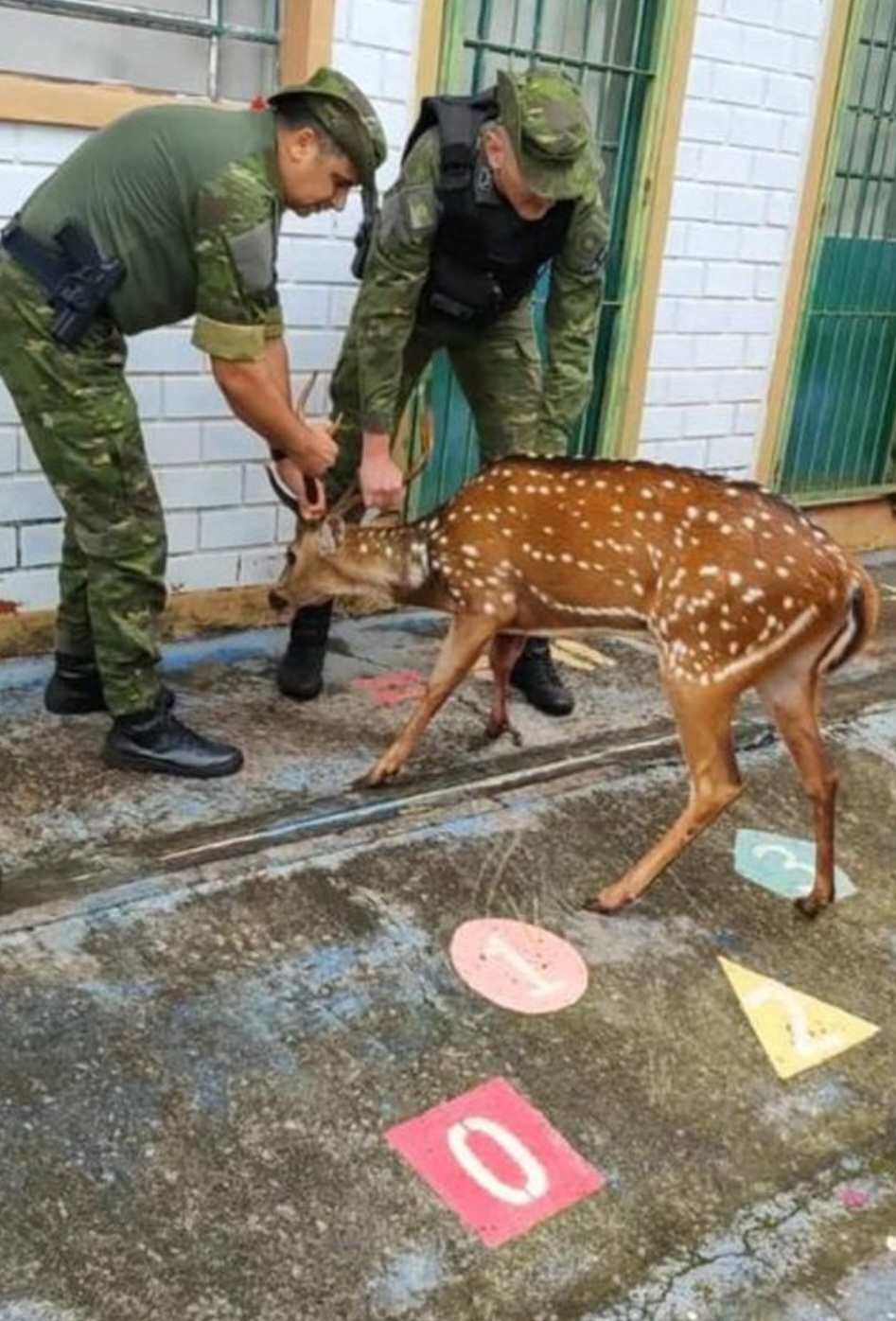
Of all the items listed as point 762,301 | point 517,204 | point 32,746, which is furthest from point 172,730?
point 762,301

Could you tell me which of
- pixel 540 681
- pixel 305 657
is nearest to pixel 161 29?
pixel 305 657

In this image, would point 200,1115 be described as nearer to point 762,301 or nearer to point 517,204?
point 517,204

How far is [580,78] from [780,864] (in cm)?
305

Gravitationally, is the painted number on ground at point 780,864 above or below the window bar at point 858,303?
below

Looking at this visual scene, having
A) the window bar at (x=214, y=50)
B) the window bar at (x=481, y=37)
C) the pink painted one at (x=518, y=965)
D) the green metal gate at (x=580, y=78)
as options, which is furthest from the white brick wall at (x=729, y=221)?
the pink painted one at (x=518, y=965)

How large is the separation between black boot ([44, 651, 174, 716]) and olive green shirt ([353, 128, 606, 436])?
105 centimetres

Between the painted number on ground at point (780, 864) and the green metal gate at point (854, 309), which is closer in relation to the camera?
the painted number on ground at point (780, 864)

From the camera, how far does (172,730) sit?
371 centimetres

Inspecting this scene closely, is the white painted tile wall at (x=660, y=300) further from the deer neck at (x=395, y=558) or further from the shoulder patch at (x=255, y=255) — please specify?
the shoulder patch at (x=255, y=255)

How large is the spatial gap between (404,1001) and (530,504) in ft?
4.47

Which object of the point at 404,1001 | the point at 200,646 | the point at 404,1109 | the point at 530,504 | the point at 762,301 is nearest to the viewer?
the point at 404,1109

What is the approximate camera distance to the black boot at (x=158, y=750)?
366cm

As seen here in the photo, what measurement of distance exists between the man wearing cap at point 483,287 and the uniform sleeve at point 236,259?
0.57 metres

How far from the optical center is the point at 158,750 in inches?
144
